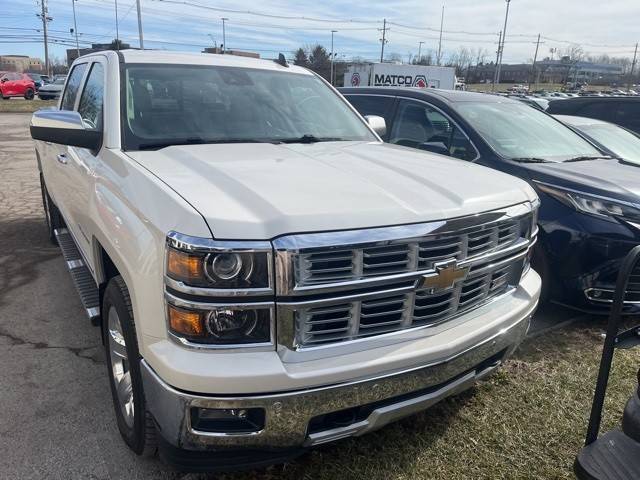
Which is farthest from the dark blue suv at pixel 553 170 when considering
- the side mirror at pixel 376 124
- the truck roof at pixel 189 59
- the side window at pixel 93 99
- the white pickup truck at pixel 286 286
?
the side window at pixel 93 99

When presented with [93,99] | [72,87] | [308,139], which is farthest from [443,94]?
[72,87]

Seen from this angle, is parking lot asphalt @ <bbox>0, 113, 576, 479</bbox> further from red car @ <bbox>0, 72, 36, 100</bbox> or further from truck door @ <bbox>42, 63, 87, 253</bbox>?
red car @ <bbox>0, 72, 36, 100</bbox>

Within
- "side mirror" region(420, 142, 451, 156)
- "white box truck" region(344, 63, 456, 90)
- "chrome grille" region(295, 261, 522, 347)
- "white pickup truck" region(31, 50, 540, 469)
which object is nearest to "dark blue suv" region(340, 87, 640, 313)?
"side mirror" region(420, 142, 451, 156)

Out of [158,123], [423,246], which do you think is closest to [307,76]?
[158,123]

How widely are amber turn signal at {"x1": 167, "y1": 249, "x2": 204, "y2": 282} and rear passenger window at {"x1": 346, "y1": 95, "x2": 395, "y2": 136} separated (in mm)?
4253

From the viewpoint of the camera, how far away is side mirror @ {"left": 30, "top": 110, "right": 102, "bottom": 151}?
293cm

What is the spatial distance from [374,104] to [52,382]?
4285 millimetres

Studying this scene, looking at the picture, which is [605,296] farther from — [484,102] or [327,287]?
[327,287]

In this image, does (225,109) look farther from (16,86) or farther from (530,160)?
(16,86)

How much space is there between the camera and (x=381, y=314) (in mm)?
2117

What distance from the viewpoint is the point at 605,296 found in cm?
399

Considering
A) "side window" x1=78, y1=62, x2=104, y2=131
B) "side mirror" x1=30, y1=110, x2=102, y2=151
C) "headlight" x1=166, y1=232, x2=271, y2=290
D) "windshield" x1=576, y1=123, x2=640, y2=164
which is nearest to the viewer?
"headlight" x1=166, y1=232, x2=271, y2=290

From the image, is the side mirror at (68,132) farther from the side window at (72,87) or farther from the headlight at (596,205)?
the headlight at (596,205)

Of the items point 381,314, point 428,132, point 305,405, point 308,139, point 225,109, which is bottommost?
point 305,405
